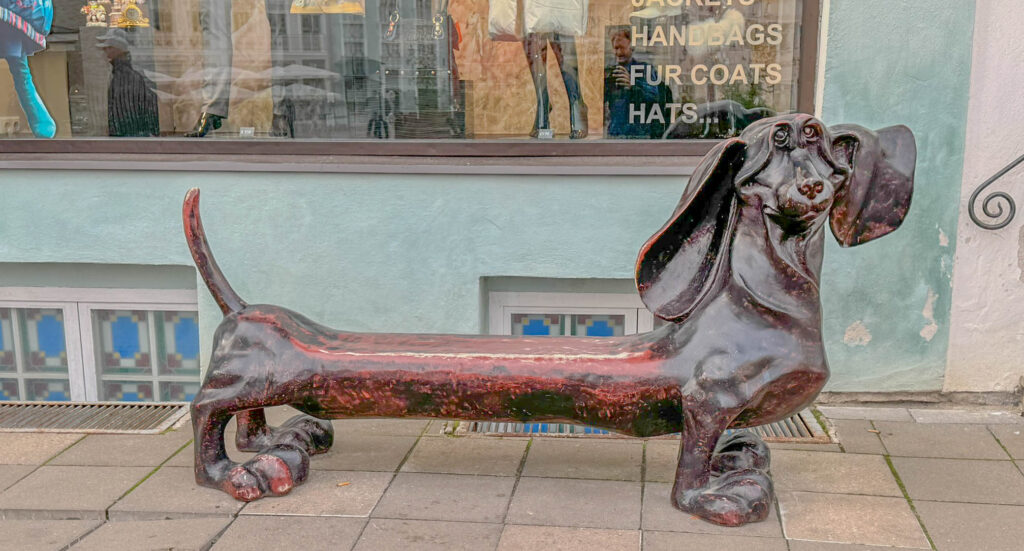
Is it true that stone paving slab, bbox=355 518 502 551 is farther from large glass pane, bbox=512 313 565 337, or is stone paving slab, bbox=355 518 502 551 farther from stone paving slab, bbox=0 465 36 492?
large glass pane, bbox=512 313 565 337

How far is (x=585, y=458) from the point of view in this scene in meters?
3.71

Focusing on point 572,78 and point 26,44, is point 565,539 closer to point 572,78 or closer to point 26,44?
point 572,78

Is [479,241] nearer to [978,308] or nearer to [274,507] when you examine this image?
[274,507]

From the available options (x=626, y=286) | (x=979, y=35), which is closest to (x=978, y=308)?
(x=979, y=35)

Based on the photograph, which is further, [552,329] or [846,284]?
[552,329]

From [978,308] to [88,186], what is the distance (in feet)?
13.7

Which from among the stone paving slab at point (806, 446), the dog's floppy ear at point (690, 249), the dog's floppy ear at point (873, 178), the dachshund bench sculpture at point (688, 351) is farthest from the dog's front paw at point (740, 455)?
the dog's floppy ear at point (873, 178)

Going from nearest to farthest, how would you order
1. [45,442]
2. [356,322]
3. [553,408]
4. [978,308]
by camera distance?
[553,408], [45,442], [978,308], [356,322]

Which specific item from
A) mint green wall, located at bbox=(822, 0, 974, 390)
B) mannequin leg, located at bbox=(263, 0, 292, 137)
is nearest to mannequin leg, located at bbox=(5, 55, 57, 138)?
mannequin leg, located at bbox=(263, 0, 292, 137)

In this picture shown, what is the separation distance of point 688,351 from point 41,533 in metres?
2.20

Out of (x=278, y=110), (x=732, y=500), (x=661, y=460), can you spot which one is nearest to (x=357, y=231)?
(x=278, y=110)

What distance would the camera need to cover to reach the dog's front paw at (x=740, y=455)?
3.33 metres

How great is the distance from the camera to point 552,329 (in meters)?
4.72

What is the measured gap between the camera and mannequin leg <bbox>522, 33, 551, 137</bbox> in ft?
15.6
